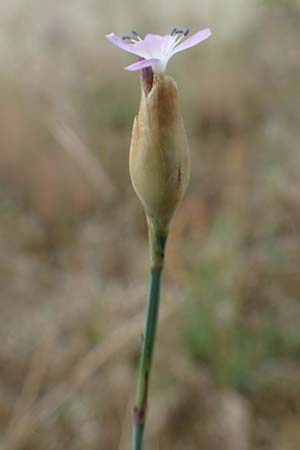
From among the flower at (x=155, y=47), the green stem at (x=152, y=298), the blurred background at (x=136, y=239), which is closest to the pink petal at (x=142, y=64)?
the flower at (x=155, y=47)

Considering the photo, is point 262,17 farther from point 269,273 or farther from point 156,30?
point 269,273

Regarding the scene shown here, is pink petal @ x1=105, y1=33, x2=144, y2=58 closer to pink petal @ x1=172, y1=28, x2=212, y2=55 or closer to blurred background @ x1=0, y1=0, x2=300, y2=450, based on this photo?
pink petal @ x1=172, y1=28, x2=212, y2=55

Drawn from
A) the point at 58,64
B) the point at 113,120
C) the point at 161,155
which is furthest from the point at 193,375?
the point at 58,64

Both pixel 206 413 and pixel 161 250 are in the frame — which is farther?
pixel 206 413

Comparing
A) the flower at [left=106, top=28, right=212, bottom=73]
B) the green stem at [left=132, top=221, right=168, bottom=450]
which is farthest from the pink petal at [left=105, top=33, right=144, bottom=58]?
the green stem at [left=132, top=221, right=168, bottom=450]

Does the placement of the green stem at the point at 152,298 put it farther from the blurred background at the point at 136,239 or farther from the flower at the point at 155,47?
the blurred background at the point at 136,239

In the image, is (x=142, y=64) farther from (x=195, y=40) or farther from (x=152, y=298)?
(x=152, y=298)
